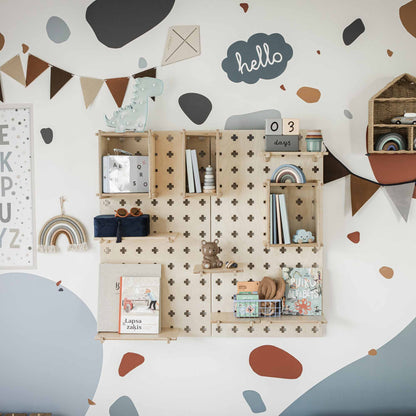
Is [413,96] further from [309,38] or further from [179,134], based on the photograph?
[179,134]

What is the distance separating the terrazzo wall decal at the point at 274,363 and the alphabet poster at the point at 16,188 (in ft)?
4.45

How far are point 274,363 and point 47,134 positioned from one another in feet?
5.85

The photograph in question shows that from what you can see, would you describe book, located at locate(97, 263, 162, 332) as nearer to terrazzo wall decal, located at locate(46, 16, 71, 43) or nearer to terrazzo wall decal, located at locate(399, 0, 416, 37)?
terrazzo wall decal, located at locate(46, 16, 71, 43)

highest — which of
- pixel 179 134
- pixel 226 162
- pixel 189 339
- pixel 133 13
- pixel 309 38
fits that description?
pixel 133 13

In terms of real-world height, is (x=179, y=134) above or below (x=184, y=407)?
above

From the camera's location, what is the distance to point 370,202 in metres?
2.28

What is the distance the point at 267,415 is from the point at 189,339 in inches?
23.9

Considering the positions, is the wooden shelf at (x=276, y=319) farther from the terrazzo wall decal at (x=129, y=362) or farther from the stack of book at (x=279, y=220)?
the terrazzo wall decal at (x=129, y=362)

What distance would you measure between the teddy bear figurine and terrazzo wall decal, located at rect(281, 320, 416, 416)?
3.00ft

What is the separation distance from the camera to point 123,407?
7.68 feet

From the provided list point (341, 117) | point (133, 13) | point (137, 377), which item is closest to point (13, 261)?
point (137, 377)

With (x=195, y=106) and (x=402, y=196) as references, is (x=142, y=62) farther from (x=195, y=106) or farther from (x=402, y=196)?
(x=402, y=196)

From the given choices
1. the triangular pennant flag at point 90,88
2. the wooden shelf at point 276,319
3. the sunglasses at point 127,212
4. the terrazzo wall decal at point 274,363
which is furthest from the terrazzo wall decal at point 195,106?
the terrazzo wall decal at point 274,363

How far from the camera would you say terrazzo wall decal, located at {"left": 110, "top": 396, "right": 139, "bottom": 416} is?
2.34 metres
